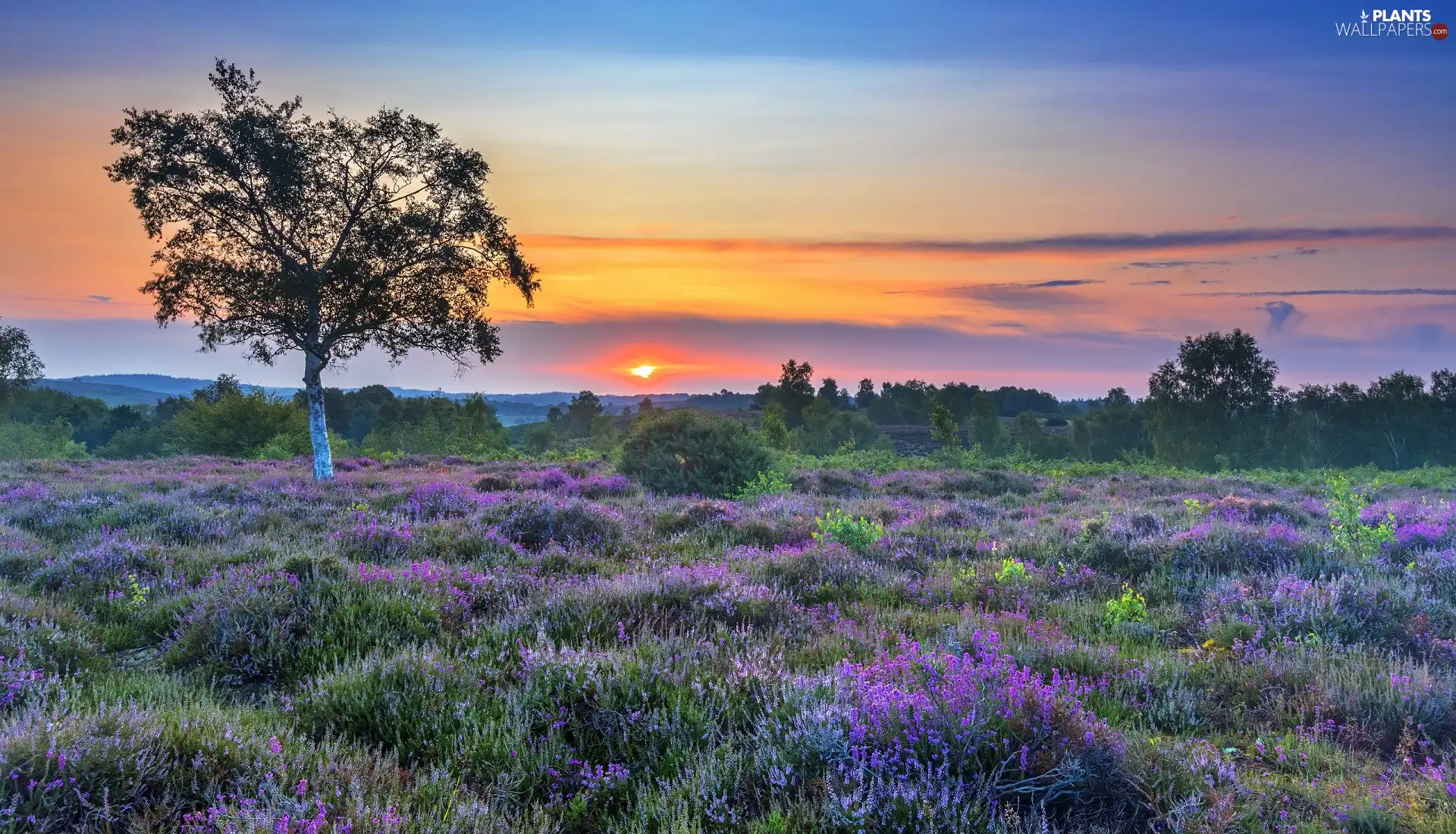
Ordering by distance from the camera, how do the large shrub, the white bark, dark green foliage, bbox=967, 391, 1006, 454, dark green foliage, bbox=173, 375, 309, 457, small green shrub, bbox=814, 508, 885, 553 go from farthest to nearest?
dark green foliage, bbox=967, 391, 1006, 454, dark green foliage, bbox=173, 375, 309, 457, the white bark, the large shrub, small green shrub, bbox=814, 508, 885, 553

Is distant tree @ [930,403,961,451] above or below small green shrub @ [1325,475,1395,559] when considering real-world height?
above

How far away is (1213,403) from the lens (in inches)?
3024

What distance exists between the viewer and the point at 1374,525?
34.4ft

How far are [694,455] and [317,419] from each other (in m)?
10.7

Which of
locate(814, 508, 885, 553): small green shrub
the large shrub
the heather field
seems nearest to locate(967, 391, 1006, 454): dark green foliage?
the large shrub

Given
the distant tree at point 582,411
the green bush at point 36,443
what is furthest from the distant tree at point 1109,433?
the green bush at point 36,443

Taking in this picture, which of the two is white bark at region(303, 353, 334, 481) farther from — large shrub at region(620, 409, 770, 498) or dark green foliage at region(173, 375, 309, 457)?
dark green foliage at region(173, 375, 309, 457)

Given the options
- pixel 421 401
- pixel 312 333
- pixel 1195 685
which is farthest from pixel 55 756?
pixel 421 401

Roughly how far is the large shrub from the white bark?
776 cm

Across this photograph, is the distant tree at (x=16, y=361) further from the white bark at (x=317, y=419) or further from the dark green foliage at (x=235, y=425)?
the white bark at (x=317, y=419)

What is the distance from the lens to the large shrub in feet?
54.4

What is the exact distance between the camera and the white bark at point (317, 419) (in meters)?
18.2

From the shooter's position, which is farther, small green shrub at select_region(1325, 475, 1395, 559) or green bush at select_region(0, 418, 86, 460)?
green bush at select_region(0, 418, 86, 460)

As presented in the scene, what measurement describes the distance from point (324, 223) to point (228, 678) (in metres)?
18.4
